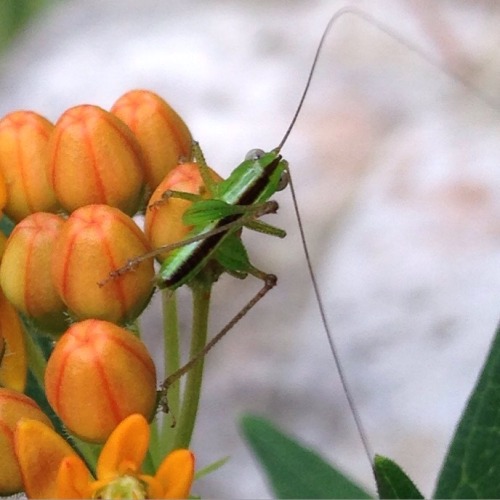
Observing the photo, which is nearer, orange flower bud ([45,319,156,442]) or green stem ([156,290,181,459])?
orange flower bud ([45,319,156,442])

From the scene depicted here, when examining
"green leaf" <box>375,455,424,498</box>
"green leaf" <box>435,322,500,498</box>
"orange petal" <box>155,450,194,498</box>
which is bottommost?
"orange petal" <box>155,450,194,498</box>

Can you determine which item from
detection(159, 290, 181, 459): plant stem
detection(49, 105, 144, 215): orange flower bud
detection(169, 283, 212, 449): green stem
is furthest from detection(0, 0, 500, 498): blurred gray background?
detection(49, 105, 144, 215): orange flower bud

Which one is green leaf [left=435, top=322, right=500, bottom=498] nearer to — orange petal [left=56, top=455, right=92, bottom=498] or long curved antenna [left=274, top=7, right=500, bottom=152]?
orange petal [left=56, top=455, right=92, bottom=498]

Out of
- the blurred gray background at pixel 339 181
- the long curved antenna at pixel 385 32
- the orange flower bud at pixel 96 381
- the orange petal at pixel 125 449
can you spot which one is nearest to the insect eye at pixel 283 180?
the long curved antenna at pixel 385 32

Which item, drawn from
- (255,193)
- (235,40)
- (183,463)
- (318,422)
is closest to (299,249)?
(318,422)

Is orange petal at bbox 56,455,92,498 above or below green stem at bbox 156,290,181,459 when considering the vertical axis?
below

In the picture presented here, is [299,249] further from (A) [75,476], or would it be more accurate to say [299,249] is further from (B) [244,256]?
(A) [75,476]

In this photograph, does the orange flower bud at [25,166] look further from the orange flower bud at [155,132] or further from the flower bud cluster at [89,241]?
the orange flower bud at [155,132]
